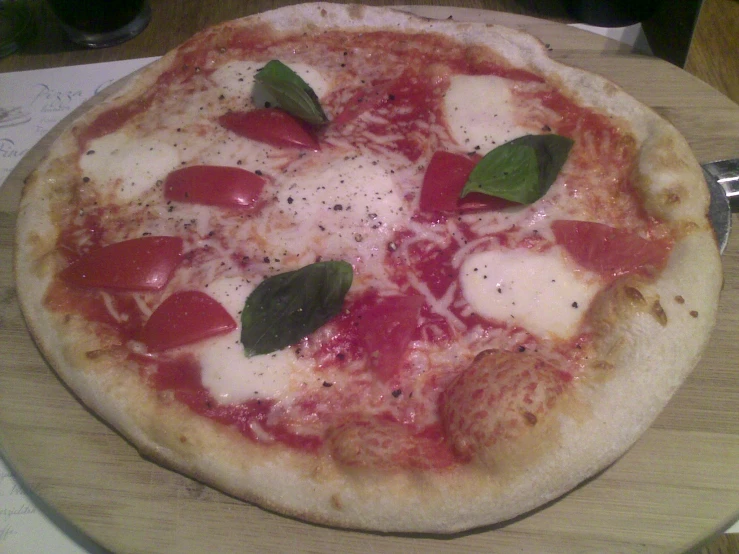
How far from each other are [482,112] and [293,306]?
38.3 inches

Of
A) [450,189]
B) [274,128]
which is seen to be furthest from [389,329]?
[274,128]

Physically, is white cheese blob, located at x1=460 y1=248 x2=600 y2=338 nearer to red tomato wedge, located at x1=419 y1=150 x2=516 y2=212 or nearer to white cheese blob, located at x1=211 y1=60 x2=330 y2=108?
red tomato wedge, located at x1=419 y1=150 x2=516 y2=212

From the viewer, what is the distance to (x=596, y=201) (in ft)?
5.89

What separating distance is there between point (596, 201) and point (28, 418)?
1.75 metres

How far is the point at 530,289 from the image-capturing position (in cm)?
Answer: 160

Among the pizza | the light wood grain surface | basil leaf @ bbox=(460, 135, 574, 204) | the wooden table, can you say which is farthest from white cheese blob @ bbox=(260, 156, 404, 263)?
the light wood grain surface

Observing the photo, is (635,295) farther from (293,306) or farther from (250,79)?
(250,79)

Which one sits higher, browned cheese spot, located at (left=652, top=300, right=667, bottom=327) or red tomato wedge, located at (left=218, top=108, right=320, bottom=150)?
browned cheese spot, located at (left=652, top=300, right=667, bottom=327)

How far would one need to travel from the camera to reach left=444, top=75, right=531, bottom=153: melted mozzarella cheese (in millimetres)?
1946

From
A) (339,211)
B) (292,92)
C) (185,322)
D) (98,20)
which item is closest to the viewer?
(185,322)

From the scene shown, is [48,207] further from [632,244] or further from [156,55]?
[632,244]

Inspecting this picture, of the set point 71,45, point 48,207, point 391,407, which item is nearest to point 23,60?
point 71,45

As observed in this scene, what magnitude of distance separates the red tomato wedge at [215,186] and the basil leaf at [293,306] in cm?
39

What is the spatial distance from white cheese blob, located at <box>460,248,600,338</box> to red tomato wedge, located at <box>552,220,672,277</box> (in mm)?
42
